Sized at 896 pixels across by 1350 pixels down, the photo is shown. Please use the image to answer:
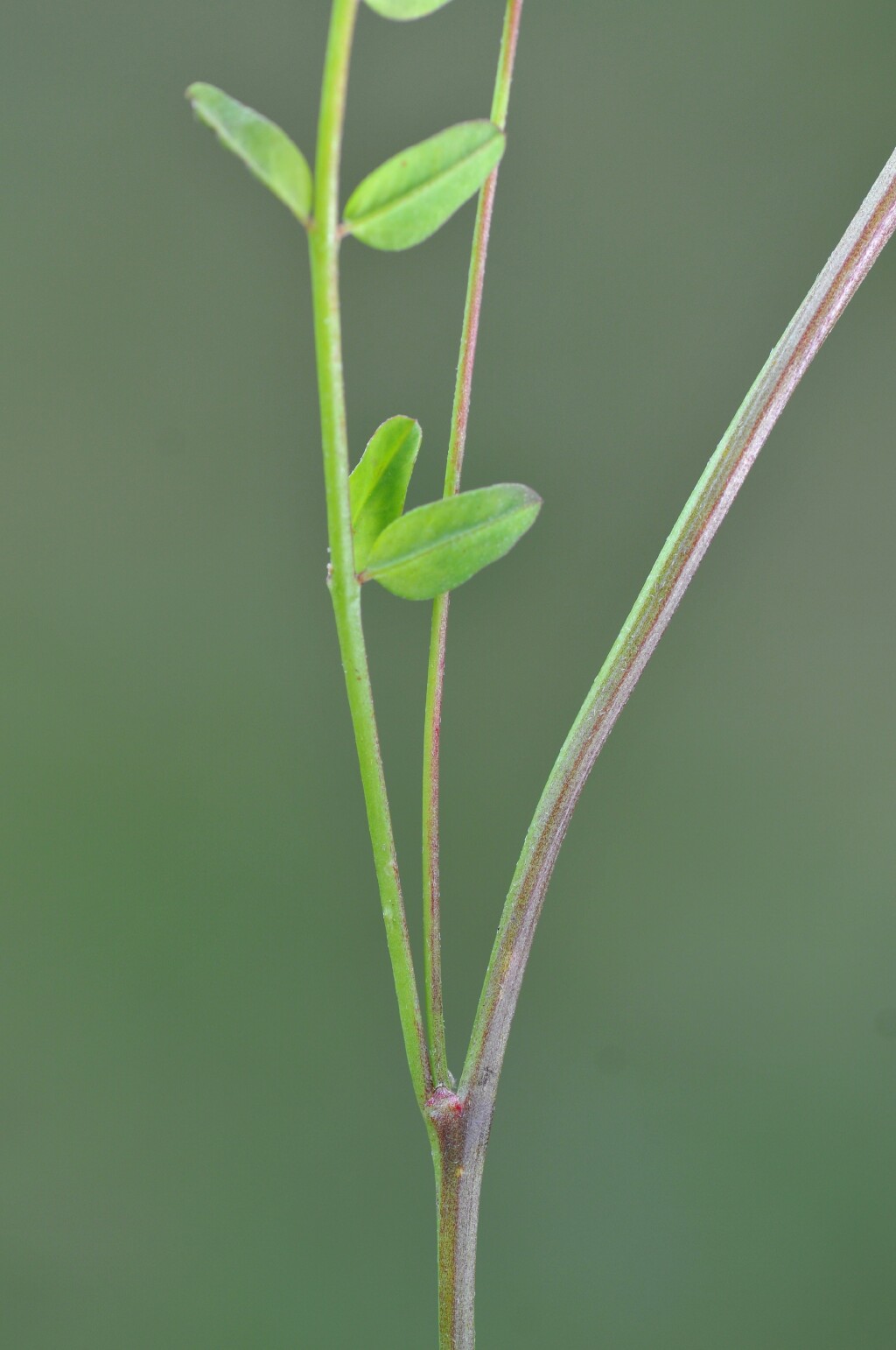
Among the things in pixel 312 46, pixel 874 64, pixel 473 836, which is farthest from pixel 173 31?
pixel 473 836

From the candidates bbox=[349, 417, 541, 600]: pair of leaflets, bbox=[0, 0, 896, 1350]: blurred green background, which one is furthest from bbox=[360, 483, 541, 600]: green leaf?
bbox=[0, 0, 896, 1350]: blurred green background

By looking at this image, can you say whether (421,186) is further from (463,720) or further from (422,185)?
(463,720)

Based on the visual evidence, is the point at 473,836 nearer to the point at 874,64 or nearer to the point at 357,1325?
the point at 357,1325

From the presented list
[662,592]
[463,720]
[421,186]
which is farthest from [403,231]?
[463,720]

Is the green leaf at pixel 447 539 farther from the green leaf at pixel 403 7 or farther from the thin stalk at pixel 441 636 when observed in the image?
the green leaf at pixel 403 7

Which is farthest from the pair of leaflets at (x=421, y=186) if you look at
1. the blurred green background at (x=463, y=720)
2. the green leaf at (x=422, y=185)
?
the blurred green background at (x=463, y=720)

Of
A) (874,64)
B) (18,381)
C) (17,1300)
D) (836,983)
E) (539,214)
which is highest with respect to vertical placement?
(874,64)
